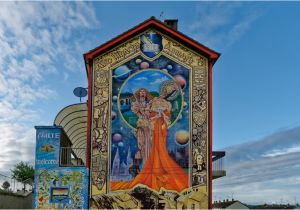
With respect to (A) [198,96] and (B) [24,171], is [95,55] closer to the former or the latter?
(A) [198,96]

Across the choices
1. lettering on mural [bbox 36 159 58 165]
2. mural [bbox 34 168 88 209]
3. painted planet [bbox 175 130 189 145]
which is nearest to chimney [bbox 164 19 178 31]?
painted planet [bbox 175 130 189 145]

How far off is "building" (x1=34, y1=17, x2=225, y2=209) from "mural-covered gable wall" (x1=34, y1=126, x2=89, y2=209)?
0.17 feet

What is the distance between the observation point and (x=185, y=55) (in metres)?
23.4

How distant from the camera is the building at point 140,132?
2164 centimetres

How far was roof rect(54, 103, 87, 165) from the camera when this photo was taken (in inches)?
987

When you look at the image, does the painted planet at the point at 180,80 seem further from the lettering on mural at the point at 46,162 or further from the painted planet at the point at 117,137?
the lettering on mural at the point at 46,162

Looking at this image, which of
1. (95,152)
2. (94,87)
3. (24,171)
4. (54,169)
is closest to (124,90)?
(94,87)

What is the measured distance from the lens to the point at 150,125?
73.5 ft

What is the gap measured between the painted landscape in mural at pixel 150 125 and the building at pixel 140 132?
5cm

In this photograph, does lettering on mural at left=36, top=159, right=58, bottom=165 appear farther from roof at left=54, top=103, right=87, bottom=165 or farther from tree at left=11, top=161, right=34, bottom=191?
tree at left=11, top=161, right=34, bottom=191

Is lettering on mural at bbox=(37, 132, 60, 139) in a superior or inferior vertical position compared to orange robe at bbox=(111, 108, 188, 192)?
superior

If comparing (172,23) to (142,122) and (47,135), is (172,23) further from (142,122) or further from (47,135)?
(47,135)

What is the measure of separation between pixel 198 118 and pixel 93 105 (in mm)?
5921

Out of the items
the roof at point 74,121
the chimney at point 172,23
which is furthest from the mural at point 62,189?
the chimney at point 172,23
